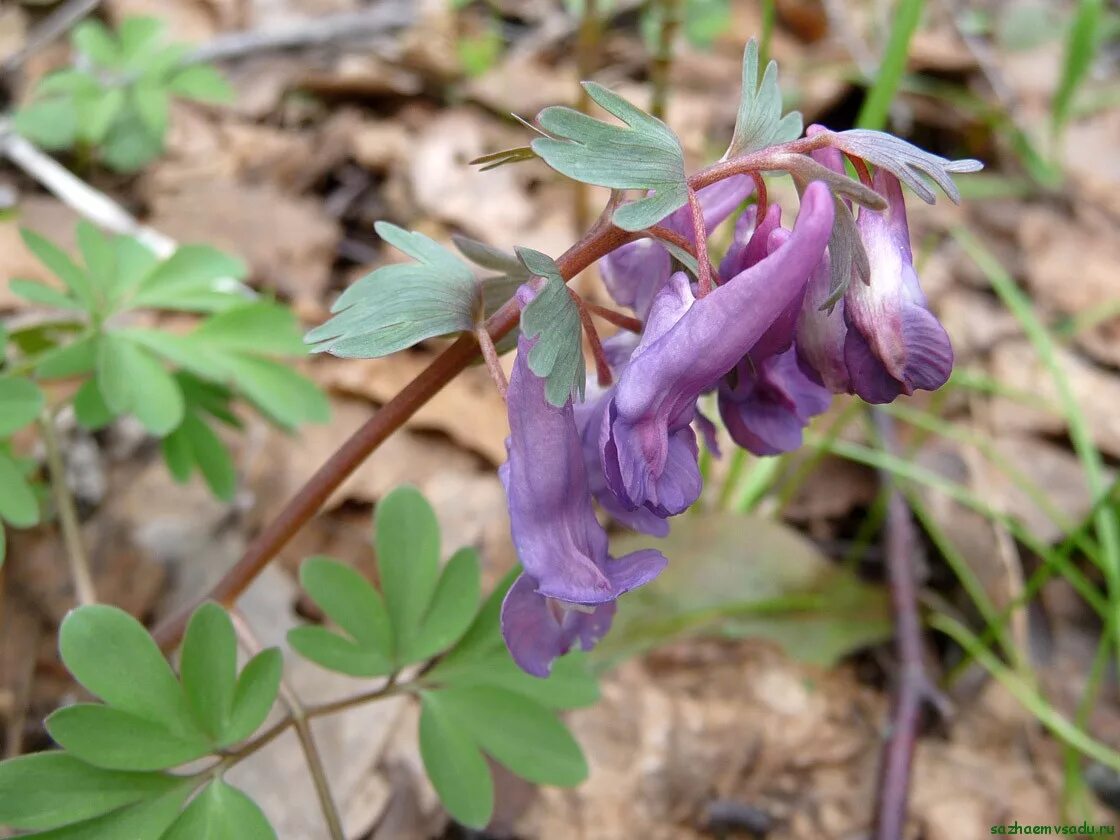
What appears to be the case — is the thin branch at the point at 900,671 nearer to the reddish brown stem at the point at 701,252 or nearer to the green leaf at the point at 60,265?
the reddish brown stem at the point at 701,252

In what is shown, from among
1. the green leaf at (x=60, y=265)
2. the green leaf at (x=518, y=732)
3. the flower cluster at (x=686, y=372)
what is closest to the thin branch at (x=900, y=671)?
the green leaf at (x=518, y=732)

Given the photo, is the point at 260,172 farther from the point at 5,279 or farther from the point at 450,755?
the point at 450,755

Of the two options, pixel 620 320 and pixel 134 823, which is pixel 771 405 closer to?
pixel 620 320

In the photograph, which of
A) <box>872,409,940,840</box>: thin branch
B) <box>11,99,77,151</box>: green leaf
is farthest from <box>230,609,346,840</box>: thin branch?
<box>11,99,77,151</box>: green leaf

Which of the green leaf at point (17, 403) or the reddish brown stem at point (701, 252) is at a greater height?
the reddish brown stem at point (701, 252)

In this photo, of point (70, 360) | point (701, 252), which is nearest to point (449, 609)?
point (701, 252)

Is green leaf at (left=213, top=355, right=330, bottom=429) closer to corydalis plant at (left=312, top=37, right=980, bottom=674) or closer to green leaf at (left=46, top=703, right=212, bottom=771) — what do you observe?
green leaf at (left=46, top=703, right=212, bottom=771)
